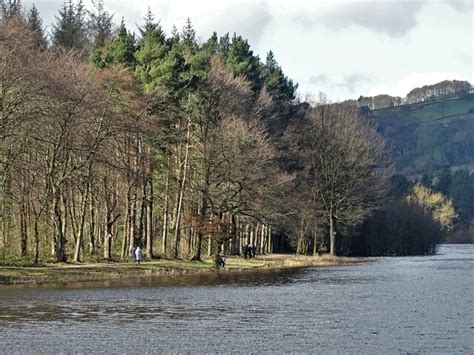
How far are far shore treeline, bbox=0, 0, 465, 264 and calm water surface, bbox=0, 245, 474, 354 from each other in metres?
11.7

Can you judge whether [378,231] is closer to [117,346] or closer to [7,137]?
[7,137]

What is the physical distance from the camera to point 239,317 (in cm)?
3406

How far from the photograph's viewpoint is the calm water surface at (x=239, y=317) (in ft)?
86.5

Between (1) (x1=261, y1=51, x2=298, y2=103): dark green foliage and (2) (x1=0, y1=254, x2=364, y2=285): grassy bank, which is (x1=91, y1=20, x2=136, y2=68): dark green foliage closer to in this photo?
(2) (x1=0, y1=254, x2=364, y2=285): grassy bank

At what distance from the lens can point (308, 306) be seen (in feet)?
127

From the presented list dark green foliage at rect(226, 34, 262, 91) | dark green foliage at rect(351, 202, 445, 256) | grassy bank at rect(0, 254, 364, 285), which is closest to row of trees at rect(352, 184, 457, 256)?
dark green foliage at rect(351, 202, 445, 256)

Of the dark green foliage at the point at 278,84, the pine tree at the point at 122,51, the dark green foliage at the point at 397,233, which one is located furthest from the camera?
the dark green foliage at the point at 397,233

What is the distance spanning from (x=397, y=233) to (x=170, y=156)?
56.8 metres

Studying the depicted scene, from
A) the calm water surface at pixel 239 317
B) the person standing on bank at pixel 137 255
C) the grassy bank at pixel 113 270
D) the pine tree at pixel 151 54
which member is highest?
the pine tree at pixel 151 54

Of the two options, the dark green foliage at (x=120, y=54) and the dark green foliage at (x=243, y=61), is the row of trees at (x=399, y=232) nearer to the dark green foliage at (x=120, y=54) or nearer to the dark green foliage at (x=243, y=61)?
the dark green foliage at (x=243, y=61)

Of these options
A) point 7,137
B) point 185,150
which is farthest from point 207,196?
point 7,137

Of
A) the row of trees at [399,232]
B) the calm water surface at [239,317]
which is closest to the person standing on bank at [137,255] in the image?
the calm water surface at [239,317]

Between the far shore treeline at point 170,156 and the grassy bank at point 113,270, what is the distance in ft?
9.54

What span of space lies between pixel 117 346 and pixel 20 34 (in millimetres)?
33106
